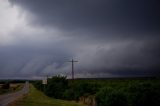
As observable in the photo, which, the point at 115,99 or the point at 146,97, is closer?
the point at 146,97

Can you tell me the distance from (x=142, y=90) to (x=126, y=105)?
4.31 m

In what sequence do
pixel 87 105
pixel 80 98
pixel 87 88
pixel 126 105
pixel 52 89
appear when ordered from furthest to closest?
pixel 52 89 < pixel 87 88 < pixel 80 98 < pixel 87 105 < pixel 126 105

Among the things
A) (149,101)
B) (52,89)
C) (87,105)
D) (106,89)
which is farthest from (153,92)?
(52,89)

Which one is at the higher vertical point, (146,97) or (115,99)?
(146,97)

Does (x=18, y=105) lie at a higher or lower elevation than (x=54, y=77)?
lower

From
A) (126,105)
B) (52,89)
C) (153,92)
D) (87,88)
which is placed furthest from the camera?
(52,89)

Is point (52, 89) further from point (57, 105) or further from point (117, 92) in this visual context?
point (117, 92)

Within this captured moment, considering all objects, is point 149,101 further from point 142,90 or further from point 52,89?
point 52,89

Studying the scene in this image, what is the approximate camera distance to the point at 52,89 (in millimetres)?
81750

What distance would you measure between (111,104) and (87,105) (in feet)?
26.9

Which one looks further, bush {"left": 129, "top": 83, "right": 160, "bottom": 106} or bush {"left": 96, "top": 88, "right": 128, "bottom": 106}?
bush {"left": 96, "top": 88, "right": 128, "bottom": 106}

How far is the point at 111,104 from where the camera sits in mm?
42312

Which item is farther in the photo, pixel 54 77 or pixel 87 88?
pixel 54 77

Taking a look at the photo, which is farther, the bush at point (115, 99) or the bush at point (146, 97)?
the bush at point (115, 99)
